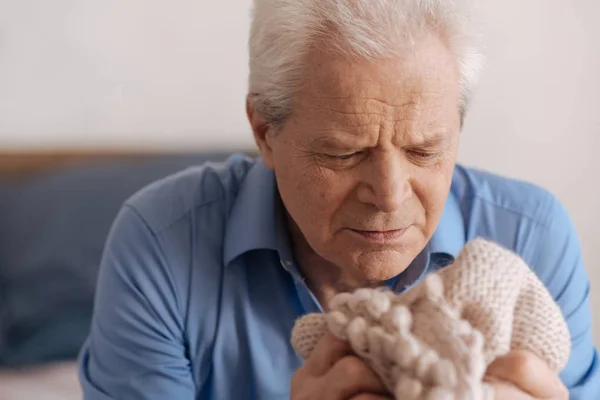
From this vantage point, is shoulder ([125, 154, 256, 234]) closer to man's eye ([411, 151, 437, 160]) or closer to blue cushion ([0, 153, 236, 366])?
man's eye ([411, 151, 437, 160])

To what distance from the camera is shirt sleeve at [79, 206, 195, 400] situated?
1013 millimetres

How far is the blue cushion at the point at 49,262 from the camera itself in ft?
5.79

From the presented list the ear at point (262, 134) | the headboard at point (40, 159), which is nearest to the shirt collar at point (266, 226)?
the ear at point (262, 134)

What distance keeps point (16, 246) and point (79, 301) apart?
0.72 ft

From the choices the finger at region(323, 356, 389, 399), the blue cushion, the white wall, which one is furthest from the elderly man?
the white wall

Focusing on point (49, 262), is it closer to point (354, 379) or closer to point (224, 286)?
point (224, 286)

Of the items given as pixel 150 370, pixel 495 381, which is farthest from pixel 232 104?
pixel 495 381

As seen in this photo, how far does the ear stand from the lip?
0.61 ft

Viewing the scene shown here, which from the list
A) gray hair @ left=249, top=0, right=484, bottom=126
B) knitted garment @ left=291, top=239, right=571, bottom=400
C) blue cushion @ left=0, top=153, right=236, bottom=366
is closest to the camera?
knitted garment @ left=291, top=239, right=571, bottom=400

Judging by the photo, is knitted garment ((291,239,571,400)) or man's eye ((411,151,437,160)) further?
man's eye ((411,151,437,160))

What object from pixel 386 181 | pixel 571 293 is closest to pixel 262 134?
pixel 386 181

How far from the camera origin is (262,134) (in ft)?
3.28

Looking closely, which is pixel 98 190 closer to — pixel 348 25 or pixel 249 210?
pixel 249 210

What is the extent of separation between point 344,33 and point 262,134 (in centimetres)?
24
